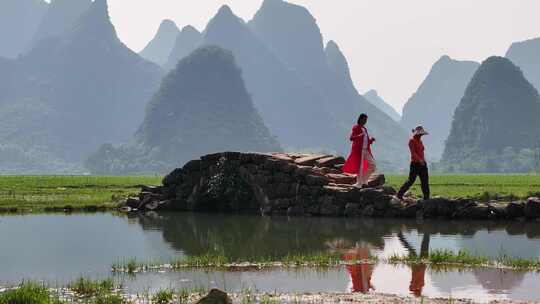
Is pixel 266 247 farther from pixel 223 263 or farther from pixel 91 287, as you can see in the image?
pixel 91 287

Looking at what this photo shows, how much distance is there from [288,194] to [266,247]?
915cm

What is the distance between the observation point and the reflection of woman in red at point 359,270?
28.8 ft

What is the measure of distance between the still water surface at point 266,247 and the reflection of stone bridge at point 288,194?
120 centimetres

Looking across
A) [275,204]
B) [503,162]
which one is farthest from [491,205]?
[503,162]

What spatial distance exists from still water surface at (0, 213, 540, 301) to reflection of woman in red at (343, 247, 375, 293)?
0.01 m

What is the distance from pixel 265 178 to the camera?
74.2ft

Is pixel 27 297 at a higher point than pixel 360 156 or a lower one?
lower

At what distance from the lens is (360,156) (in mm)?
19594

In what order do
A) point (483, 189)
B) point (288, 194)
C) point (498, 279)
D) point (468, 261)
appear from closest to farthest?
point (498, 279) < point (468, 261) < point (288, 194) < point (483, 189)

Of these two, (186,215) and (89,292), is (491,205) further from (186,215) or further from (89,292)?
(89,292)

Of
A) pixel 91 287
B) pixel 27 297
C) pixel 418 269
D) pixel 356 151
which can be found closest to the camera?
pixel 27 297

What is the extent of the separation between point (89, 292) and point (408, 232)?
8.60 metres

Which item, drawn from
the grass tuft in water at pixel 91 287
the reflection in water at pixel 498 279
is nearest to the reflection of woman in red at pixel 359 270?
the reflection in water at pixel 498 279

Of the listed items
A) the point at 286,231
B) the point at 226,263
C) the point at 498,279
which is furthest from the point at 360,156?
the point at 498,279
